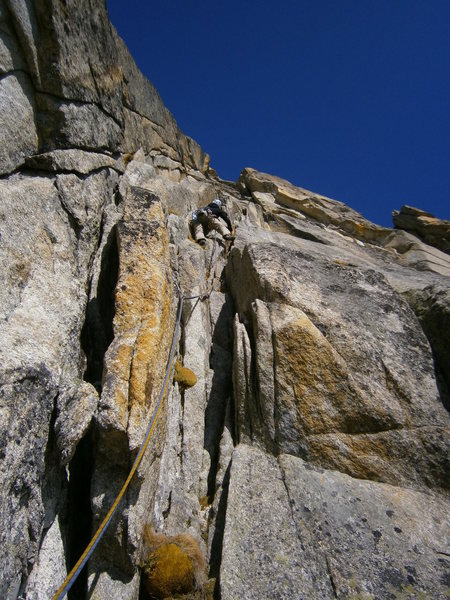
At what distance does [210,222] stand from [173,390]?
573 inches

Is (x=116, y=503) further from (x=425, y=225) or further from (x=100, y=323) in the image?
(x=425, y=225)

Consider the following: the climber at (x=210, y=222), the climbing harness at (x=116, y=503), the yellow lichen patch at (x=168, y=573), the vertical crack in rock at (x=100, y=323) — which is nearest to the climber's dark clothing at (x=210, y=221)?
the climber at (x=210, y=222)

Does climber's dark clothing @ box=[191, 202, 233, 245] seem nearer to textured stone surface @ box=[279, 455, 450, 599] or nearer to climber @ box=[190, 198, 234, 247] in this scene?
climber @ box=[190, 198, 234, 247]

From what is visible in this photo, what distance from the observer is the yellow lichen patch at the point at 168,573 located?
23.8ft

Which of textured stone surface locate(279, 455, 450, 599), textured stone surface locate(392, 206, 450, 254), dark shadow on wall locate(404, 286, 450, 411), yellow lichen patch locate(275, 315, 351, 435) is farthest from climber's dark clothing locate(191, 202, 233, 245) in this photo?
textured stone surface locate(392, 206, 450, 254)

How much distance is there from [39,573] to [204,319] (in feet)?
32.1

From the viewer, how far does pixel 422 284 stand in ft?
50.8

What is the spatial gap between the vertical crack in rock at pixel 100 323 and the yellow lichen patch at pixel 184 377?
8.51 feet

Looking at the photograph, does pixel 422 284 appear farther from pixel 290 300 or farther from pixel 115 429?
pixel 115 429

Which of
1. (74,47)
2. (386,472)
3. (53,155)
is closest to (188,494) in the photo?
(386,472)

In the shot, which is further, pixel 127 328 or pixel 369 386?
pixel 369 386

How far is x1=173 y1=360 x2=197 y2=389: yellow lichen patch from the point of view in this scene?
37.9 feet

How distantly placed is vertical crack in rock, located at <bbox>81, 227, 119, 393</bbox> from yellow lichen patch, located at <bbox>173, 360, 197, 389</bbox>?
2.59 metres

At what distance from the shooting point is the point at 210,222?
2317 cm
